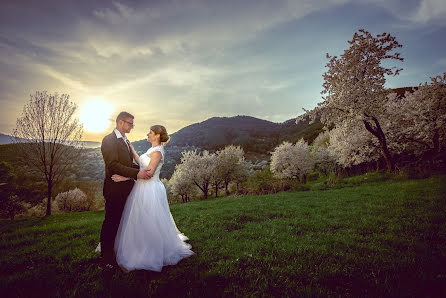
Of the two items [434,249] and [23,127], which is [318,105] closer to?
[434,249]

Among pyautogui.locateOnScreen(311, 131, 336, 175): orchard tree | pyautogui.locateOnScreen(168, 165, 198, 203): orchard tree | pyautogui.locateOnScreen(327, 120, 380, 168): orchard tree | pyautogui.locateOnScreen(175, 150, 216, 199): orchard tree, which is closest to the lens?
pyautogui.locateOnScreen(327, 120, 380, 168): orchard tree

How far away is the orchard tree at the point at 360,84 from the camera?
20.6 meters

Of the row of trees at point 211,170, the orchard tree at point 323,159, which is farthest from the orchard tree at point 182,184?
the orchard tree at point 323,159

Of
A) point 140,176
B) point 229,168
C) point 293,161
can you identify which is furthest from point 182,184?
point 140,176

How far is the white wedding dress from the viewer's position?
478cm

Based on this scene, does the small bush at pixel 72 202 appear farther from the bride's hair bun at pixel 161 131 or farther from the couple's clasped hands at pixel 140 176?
the bride's hair bun at pixel 161 131

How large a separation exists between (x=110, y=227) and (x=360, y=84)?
86.4ft

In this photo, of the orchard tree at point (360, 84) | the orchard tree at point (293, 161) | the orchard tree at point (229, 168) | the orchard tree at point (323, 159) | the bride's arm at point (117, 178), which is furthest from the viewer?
the orchard tree at point (293, 161)

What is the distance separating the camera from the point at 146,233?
5008mm

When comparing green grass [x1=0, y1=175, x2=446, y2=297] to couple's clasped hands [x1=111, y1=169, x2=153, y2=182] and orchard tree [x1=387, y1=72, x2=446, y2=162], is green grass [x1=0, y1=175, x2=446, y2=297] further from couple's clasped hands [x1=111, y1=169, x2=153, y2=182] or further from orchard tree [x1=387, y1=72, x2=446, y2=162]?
orchard tree [x1=387, y1=72, x2=446, y2=162]

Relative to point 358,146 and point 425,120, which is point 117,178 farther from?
point 358,146

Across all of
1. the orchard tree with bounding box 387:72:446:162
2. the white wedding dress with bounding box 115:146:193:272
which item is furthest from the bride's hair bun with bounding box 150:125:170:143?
the orchard tree with bounding box 387:72:446:162

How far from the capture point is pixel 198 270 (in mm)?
4625

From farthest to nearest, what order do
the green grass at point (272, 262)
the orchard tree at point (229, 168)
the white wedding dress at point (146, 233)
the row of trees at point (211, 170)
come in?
the orchard tree at point (229, 168) < the row of trees at point (211, 170) < the white wedding dress at point (146, 233) < the green grass at point (272, 262)
